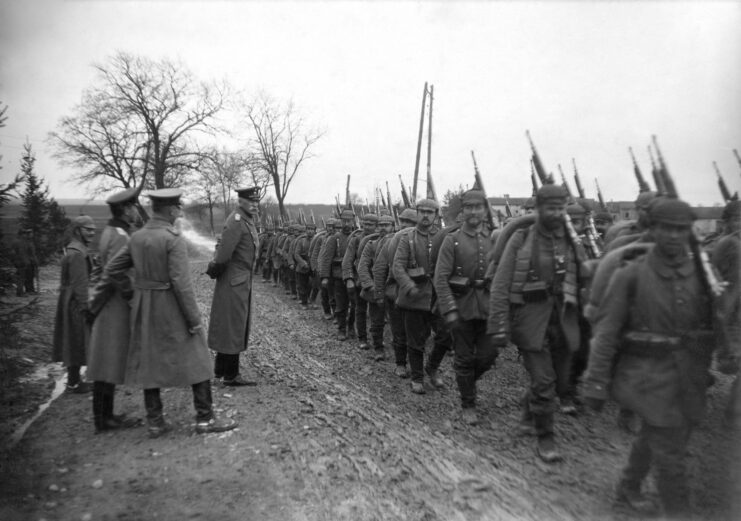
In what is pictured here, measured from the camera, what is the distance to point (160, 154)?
3403 centimetres

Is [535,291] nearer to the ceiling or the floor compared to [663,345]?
nearer to the ceiling

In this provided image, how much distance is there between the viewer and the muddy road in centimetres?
330

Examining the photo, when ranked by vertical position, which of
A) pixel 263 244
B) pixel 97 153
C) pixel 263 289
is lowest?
pixel 263 289

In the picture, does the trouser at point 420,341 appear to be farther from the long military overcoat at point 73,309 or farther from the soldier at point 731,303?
the long military overcoat at point 73,309

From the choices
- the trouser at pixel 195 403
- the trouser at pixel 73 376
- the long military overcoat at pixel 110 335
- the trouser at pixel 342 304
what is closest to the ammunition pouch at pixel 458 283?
the trouser at pixel 195 403

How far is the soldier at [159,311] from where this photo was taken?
4363mm

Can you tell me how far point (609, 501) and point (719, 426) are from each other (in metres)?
2.17

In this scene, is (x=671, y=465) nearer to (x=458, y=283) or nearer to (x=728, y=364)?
(x=728, y=364)

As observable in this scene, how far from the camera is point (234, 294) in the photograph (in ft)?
19.4

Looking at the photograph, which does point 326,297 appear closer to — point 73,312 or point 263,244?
point 73,312

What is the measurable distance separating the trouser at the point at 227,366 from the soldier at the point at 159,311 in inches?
62.3

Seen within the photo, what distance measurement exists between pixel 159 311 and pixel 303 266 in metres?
8.39

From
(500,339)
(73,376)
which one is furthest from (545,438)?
(73,376)

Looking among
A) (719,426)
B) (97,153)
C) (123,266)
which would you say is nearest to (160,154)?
(97,153)
